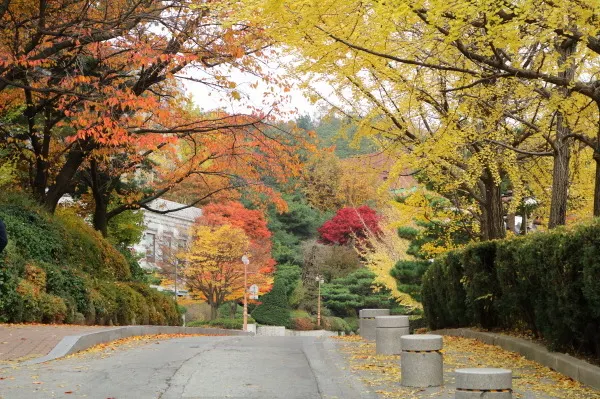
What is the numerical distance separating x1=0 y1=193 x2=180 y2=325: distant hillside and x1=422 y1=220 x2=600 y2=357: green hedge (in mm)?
8566

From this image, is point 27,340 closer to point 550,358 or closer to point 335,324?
point 550,358

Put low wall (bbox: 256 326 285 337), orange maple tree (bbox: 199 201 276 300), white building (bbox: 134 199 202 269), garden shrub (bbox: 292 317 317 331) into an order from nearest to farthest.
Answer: orange maple tree (bbox: 199 201 276 300), low wall (bbox: 256 326 285 337), garden shrub (bbox: 292 317 317 331), white building (bbox: 134 199 202 269)

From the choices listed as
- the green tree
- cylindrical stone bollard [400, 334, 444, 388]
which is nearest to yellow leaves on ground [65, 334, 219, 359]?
cylindrical stone bollard [400, 334, 444, 388]

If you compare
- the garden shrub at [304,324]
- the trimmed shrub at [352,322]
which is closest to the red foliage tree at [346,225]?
the trimmed shrub at [352,322]

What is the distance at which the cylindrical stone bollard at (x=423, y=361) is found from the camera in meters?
8.32

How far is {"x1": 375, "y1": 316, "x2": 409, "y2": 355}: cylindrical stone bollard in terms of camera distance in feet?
38.5

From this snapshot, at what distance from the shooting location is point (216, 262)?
153 feet

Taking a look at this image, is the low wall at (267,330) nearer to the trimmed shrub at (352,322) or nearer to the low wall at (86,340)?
the trimmed shrub at (352,322)

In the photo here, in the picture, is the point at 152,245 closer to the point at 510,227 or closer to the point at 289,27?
the point at 510,227

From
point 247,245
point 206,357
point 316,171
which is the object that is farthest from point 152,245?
point 206,357

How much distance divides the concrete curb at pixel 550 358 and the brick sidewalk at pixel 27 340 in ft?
22.3

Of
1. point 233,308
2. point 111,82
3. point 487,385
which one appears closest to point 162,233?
point 233,308

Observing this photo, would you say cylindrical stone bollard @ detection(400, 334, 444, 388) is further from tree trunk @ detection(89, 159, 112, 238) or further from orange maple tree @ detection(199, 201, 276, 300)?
orange maple tree @ detection(199, 201, 276, 300)

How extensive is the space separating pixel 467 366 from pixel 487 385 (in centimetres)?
449
